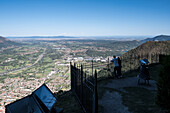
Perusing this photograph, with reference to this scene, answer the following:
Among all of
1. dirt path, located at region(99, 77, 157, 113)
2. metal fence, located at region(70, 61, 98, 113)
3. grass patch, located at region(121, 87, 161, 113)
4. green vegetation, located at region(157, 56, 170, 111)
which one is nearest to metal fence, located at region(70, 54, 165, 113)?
metal fence, located at region(70, 61, 98, 113)

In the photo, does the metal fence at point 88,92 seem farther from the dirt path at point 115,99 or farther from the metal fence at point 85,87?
the dirt path at point 115,99

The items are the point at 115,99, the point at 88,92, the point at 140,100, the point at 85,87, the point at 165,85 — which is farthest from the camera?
the point at 115,99

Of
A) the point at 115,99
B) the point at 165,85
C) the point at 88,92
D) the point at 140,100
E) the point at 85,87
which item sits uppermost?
the point at 165,85

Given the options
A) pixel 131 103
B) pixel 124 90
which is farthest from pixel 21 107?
pixel 124 90

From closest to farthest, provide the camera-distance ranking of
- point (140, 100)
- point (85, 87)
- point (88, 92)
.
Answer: point (88, 92) → point (85, 87) → point (140, 100)

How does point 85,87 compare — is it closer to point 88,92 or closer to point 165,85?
point 88,92

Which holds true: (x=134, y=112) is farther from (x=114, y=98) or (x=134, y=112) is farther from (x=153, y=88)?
(x=153, y=88)

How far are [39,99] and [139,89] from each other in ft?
21.4

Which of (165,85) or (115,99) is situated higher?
(165,85)

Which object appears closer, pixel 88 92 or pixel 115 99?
pixel 88 92

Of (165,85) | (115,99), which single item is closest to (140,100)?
(115,99)

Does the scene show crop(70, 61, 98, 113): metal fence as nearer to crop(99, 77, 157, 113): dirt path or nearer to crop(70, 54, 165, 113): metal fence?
crop(70, 54, 165, 113): metal fence

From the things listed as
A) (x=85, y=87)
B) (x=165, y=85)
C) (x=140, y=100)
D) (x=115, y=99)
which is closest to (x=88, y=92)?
(x=85, y=87)

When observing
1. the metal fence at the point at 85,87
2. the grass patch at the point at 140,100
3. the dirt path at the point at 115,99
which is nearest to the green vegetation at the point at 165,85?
the grass patch at the point at 140,100
